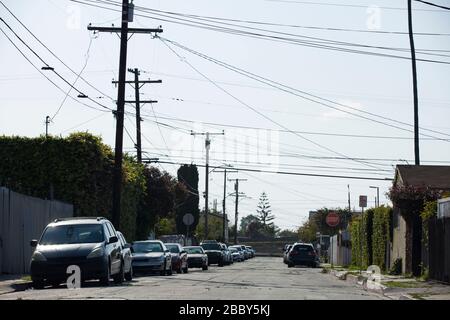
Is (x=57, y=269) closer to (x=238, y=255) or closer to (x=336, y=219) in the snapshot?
(x=336, y=219)

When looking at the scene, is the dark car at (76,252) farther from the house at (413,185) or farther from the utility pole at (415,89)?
the utility pole at (415,89)

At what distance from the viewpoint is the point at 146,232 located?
45.3 metres

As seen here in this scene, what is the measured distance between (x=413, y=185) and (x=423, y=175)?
4232 mm

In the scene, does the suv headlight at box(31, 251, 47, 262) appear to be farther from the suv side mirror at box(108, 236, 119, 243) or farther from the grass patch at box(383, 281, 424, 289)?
the grass patch at box(383, 281, 424, 289)

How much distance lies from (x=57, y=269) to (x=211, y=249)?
108 ft

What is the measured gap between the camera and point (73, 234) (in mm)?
21875

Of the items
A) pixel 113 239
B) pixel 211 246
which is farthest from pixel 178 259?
pixel 211 246

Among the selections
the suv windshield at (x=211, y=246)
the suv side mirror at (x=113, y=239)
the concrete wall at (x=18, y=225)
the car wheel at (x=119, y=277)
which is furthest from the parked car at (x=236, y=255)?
the suv side mirror at (x=113, y=239)

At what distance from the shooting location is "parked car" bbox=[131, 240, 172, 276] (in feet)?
97.8

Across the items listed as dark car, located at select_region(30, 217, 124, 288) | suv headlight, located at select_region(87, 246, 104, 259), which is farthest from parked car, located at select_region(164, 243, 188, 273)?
suv headlight, located at select_region(87, 246, 104, 259)

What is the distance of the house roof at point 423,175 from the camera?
35.3 meters
